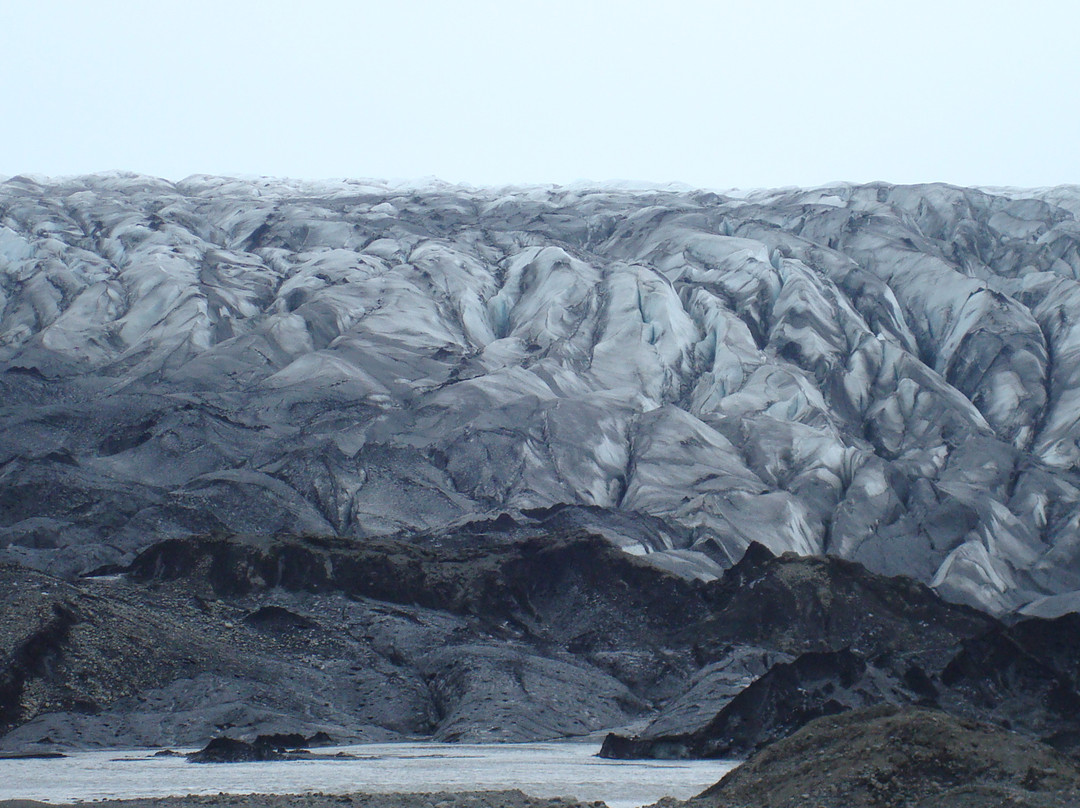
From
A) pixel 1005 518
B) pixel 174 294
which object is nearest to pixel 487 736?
pixel 1005 518

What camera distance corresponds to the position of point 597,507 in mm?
37531

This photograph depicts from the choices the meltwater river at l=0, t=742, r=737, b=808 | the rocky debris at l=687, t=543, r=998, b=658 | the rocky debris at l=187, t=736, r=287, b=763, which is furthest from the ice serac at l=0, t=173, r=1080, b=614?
the meltwater river at l=0, t=742, r=737, b=808

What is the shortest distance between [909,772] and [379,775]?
804cm

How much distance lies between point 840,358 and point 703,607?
85.5 feet

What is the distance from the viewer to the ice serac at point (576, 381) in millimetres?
37500

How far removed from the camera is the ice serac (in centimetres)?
3750

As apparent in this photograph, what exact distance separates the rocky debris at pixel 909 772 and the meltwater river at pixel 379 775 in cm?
226

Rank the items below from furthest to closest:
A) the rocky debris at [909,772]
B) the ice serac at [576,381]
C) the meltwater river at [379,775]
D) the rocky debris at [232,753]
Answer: the ice serac at [576,381]
the rocky debris at [232,753]
the meltwater river at [379,775]
the rocky debris at [909,772]

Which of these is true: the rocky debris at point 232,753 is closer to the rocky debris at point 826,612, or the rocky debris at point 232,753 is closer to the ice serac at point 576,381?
the rocky debris at point 826,612

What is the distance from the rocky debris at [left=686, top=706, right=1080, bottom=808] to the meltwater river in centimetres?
226

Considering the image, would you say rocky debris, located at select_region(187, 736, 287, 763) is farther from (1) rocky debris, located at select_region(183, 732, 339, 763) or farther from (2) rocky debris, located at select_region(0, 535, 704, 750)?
(2) rocky debris, located at select_region(0, 535, 704, 750)

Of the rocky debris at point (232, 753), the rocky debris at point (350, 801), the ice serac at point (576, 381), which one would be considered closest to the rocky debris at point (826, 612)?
the ice serac at point (576, 381)

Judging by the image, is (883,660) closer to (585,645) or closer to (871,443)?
(585,645)

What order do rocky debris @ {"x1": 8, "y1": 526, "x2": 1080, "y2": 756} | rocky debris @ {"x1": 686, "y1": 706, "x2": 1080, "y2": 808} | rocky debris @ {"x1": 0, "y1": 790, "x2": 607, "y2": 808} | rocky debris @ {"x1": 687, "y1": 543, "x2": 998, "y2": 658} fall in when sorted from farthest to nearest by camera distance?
1. rocky debris @ {"x1": 687, "y1": 543, "x2": 998, "y2": 658}
2. rocky debris @ {"x1": 8, "y1": 526, "x2": 1080, "y2": 756}
3. rocky debris @ {"x1": 0, "y1": 790, "x2": 607, "y2": 808}
4. rocky debris @ {"x1": 686, "y1": 706, "x2": 1080, "y2": 808}
